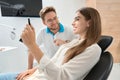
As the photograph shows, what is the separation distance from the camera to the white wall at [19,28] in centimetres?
290

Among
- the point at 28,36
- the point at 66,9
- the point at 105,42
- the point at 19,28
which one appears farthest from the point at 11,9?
the point at 28,36

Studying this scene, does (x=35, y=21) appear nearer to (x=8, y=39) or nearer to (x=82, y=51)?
(x=8, y=39)

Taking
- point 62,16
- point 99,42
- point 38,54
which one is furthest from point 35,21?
point 38,54

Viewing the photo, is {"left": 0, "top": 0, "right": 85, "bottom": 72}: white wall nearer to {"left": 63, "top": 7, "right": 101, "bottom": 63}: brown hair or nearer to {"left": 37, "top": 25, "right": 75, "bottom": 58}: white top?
{"left": 37, "top": 25, "right": 75, "bottom": 58}: white top

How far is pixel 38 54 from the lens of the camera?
118cm

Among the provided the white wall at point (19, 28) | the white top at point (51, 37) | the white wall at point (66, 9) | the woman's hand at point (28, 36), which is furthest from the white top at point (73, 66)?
the white wall at point (66, 9)

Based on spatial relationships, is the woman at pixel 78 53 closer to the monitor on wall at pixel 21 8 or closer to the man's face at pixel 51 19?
the man's face at pixel 51 19

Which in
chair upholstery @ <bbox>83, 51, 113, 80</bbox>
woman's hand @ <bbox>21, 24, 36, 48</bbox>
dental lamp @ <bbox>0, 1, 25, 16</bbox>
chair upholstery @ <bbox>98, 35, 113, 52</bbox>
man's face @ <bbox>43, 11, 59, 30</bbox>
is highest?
dental lamp @ <bbox>0, 1, 25, 16</bbox>

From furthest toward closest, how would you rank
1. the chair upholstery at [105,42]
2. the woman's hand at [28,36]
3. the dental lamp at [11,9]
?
the dental lamp at [11,9]
the chair upholstery at [105,42]
the woman's hand at [28,36]

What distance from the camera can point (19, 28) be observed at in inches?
135

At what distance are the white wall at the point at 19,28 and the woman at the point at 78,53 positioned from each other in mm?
1550

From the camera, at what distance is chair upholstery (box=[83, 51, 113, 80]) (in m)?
1.24

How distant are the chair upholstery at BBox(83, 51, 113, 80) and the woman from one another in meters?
0.03

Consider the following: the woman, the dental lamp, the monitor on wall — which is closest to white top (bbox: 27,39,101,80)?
the woman
